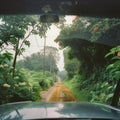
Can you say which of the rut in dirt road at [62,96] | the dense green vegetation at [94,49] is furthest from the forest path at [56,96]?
the dense green vegetation at [94,49]

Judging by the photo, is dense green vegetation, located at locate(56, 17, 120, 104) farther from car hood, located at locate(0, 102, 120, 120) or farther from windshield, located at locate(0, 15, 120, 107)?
car hood, located at locate(0, 102, 120, 120)

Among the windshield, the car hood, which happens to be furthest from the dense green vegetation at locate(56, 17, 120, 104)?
the car hood

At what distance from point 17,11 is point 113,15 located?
80.0 inches

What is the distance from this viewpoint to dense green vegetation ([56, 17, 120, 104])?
608 inches

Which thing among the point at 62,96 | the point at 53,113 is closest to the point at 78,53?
the point at 62,96

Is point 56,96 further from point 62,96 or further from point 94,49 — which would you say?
point 94,49

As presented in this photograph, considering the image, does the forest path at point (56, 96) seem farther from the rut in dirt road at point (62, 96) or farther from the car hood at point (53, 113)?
the car hood at point (53, 113)

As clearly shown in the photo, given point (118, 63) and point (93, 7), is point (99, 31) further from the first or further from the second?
point (93, 7)

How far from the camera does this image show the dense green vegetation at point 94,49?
1545 cm

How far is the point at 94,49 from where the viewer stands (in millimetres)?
20859

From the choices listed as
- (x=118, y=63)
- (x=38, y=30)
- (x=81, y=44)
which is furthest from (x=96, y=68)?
(x=118, y=63)

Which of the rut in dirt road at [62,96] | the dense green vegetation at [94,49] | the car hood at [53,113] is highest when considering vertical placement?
the dense green vegetation at [94,49]

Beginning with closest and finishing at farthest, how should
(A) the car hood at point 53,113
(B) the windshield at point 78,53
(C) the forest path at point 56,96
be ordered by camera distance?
(A) the car hood at point 53,113 < (B) the windshield at point 78,53 < (C) the forest path at point 56,96

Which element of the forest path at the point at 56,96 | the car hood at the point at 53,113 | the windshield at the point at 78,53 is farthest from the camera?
the forest path at the point at 56,96
